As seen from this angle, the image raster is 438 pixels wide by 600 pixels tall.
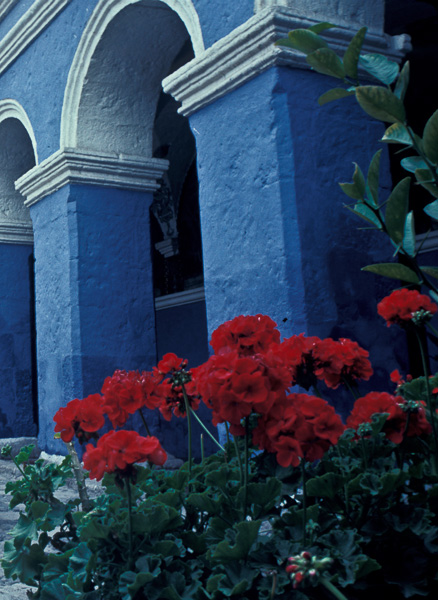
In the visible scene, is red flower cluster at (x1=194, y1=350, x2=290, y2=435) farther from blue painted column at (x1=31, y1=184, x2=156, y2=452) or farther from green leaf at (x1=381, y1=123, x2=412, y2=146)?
blue painted column at (x1=31, y1=184, x2=156, y2=452)

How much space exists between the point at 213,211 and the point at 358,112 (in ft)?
2.89

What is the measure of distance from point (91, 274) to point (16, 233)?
269 cm

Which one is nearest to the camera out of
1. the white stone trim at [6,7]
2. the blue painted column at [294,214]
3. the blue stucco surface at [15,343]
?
the blue painted column at [294,214]

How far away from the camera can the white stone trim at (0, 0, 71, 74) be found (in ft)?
17.7

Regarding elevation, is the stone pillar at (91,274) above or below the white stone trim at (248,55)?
below

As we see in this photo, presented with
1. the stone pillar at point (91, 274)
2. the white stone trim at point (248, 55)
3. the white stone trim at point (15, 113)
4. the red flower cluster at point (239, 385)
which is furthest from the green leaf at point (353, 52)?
the white stone trim at point (15, 113)

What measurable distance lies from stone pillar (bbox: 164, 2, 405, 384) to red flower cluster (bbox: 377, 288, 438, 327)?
4.34ft

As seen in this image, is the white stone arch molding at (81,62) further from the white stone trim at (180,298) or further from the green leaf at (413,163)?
the green leaf at (413,163)

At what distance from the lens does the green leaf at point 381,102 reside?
1280 mm

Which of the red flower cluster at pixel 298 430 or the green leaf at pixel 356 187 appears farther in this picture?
the green leaf at pixel 356 187

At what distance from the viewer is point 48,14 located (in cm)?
546

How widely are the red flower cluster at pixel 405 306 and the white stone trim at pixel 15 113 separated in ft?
15.1

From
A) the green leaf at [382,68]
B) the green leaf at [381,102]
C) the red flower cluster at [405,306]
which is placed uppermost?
the green leaf at [382,68]

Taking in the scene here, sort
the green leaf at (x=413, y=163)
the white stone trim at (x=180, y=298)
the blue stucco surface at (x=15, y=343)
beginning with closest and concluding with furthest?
the green leaf at (x=413, y=163), the blue stucco surface at (x=15, y=343), the white stone trim at (x=180, y=298)
